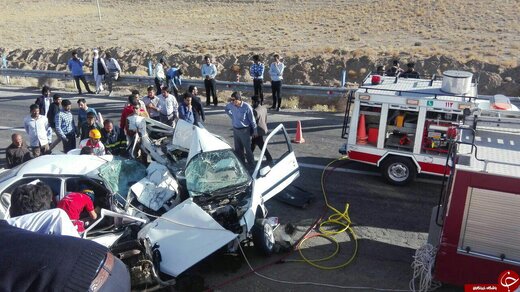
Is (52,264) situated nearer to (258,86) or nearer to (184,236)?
(184,236)

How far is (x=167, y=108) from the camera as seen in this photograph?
37.6 feet

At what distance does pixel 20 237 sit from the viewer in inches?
125

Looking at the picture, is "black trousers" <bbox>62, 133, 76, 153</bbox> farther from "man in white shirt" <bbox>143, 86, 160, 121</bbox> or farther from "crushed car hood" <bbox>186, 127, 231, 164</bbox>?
"crushed car hood" <bbox>186, 127, 231, 164</bbox>

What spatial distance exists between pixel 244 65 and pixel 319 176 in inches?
762

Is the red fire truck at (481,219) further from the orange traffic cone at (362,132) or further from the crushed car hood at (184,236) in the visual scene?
the orange traffic cone at (362,132)

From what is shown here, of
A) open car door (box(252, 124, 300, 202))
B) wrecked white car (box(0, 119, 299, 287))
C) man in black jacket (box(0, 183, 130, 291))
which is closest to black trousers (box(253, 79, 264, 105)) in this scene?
open car door (box(252, 124, 300, 202))

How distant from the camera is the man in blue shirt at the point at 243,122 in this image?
9.62 metres

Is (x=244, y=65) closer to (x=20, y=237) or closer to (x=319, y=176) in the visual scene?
(x=319, y=176)

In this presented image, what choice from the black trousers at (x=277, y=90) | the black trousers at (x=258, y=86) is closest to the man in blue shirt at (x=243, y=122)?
the black trousers at (x=277, y=90)

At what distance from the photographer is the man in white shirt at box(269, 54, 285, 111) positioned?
1427cm

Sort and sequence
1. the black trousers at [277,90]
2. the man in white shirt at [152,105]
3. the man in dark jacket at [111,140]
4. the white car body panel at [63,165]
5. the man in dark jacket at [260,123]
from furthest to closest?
the black trousers at [277,90] → the man in white shirt at [152,105] → the man in dark jacket at [260,123] → the man in dark jacket at [111,140] → the white car body panel at [63,165]

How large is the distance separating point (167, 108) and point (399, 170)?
560cm

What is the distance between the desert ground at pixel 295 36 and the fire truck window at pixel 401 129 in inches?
565

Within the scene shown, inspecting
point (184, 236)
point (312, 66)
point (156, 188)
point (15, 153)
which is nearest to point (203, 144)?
point (156, 188)
